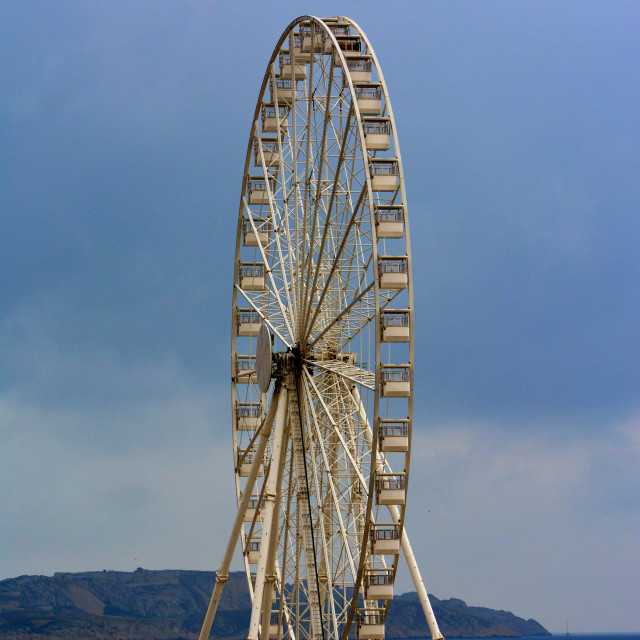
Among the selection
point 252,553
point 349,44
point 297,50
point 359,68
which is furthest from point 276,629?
point 349,44

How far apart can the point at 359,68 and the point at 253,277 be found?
46.5 ft

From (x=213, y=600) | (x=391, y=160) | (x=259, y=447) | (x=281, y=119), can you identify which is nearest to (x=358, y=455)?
(x=259, y=447)

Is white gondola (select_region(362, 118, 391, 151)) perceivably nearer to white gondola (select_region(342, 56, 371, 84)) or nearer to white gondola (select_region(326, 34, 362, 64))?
white gondola (select_region(342, 56, 371, 84))

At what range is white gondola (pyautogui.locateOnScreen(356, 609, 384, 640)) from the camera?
39000 millimetres

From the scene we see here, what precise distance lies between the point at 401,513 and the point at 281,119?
816 inches

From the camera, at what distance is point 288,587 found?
53469mm

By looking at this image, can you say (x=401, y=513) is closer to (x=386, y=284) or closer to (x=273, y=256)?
(x=386, y=284)

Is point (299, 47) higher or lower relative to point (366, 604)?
higher

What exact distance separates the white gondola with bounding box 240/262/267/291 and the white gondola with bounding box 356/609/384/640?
17.5 metres

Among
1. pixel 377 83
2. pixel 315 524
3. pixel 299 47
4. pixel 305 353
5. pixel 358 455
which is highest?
pixel 299 47

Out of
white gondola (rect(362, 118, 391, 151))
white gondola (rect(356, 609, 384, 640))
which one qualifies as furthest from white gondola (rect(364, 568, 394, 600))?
white gondola (rect(362, 118, 391, 151))

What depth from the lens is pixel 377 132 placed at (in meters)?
38.8

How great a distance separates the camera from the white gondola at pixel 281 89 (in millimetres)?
49469

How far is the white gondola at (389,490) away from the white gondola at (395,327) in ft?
14.8
